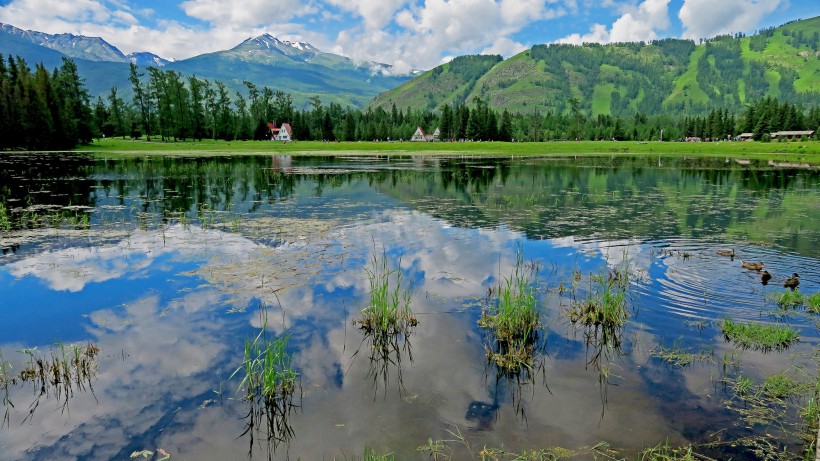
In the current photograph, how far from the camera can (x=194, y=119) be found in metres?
126

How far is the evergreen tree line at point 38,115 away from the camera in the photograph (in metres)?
85.5

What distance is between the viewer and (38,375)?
29.7 ft

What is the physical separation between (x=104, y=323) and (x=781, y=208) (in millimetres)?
34565

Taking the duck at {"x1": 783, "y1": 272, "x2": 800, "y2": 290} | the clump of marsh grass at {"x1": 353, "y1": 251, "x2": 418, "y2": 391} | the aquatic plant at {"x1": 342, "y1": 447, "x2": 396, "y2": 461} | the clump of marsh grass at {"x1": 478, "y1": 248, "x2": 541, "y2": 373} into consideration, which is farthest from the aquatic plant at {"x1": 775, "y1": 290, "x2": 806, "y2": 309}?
the aquatic plant at {"x1": 342, "y1": 447, "x2": 396, "y2": 461}

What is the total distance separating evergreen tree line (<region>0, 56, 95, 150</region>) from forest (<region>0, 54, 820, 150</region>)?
0.15 metres

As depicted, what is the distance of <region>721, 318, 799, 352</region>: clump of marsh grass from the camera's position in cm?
1032

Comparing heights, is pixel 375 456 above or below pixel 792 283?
below

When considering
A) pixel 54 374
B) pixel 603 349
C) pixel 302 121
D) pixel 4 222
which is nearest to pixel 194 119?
pixel 302 121

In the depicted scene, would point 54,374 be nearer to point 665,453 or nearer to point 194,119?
point 665,453

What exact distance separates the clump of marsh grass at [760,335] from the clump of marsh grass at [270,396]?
31.4ft

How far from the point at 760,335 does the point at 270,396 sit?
34.7 ft

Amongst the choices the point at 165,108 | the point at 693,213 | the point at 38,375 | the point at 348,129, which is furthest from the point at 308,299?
the point at 348,129

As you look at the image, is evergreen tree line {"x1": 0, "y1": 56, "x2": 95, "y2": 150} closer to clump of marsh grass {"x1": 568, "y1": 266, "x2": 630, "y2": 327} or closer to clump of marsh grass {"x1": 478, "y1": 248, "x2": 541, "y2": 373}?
clump of marsh grass {"x1": 478, "y1": 248, "x2": 541, "y2": 373}

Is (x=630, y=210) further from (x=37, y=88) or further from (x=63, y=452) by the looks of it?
(x=37, y=88)
